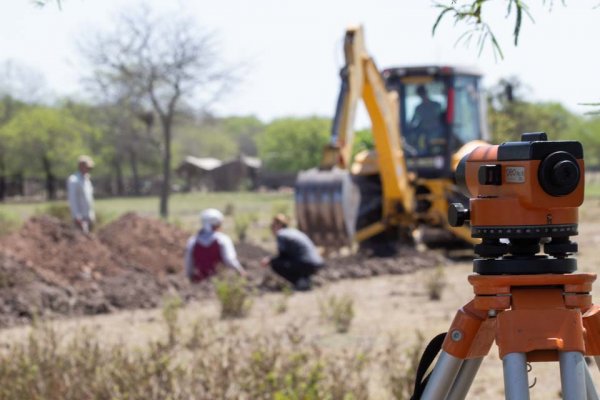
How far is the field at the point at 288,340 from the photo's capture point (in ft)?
17.3

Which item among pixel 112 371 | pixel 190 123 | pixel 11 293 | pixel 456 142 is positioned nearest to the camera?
pixel 112 371

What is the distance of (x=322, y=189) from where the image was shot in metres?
14.0

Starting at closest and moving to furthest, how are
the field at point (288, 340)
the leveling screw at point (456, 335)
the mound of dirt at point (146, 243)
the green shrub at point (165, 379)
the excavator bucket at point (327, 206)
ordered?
the leveling screw at point (456, 335) < the green shrub at point (165, 379) < the field at point (288, 340) < the excavator bucket at point (327, 206) < the mound of dirt at point (146, 243)

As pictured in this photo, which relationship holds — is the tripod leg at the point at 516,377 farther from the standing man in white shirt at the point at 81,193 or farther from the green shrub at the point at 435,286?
the standing man in white shirt at the point at 81,193

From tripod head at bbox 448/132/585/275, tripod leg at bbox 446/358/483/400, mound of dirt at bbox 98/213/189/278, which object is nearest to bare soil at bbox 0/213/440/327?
mound of dirt at bbox 98/213/189/278

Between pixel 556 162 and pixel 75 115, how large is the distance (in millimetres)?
78869

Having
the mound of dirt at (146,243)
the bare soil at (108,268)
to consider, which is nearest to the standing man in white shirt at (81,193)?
the bare soil at (108,268)

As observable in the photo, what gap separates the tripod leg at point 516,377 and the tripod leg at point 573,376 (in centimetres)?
9

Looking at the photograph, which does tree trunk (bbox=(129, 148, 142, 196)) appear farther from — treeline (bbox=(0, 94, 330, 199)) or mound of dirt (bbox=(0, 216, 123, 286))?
mound of dirt (bbox=(0, 216, 123, 286))

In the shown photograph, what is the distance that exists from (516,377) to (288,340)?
5266mm

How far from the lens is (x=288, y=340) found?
7750 mm

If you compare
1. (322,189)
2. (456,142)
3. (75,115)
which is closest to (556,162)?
(322,189)

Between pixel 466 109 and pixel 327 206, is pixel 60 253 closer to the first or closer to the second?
pixel 327 206

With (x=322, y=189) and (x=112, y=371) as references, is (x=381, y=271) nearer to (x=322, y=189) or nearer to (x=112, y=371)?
(x=322, y=189)
